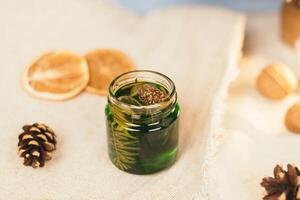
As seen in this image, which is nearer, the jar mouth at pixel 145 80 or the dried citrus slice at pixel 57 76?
the jar mouth at pixel 145 80

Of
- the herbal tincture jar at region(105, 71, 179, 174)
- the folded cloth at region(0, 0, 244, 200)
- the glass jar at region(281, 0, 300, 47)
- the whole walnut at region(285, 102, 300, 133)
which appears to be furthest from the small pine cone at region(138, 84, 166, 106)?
the glass jar at region(281, 0, 300, 47)

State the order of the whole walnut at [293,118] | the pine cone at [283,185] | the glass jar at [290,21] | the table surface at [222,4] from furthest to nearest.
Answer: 1. the table surface at [222,4]
2. the glass jar at [290,21]
3. the whole walnut at [293,118]
4. the pine cone at [283,185]

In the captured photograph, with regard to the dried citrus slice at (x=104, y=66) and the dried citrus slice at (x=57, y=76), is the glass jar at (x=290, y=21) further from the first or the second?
the dried citrus slice at (x=57, y=76)

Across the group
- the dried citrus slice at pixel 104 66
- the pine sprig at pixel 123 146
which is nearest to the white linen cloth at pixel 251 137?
the pine sprig at pixel 123 146

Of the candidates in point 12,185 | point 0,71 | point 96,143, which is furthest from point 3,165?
point 0,71

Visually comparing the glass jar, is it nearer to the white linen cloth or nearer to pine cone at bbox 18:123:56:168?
the white linen cloth

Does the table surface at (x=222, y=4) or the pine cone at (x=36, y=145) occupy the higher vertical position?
the pine cone at (x=36, y=145)

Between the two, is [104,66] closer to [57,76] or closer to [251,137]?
[57,76]

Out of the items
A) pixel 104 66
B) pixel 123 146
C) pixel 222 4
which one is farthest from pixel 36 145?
pixel 222 4
